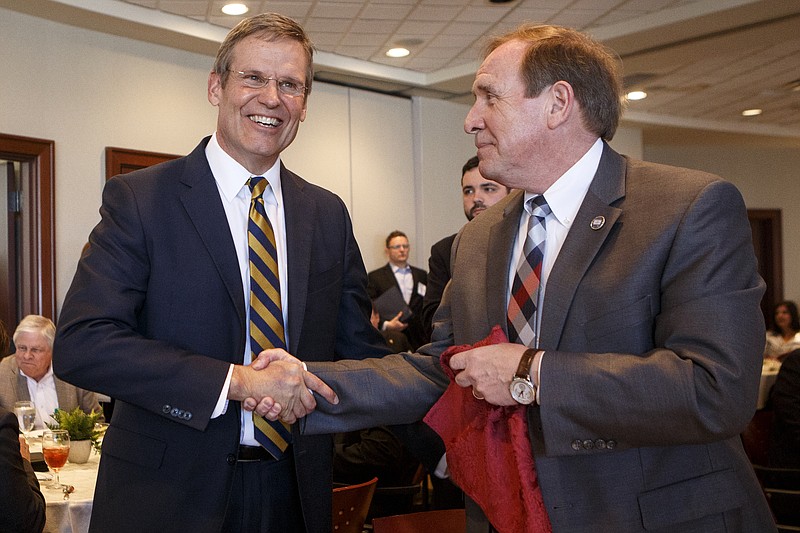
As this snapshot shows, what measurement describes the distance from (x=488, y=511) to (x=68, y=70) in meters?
5.64

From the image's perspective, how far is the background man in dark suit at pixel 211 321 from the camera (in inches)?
78.5

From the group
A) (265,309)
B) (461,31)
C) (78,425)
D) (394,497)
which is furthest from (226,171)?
(461,31)

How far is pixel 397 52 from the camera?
7820 millimetres

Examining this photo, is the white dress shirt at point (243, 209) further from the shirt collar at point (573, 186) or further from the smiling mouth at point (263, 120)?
the shirt collar at point (573, 186)

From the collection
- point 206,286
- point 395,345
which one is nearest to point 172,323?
point 206,286

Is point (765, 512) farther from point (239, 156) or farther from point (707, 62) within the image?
point (707, 62)

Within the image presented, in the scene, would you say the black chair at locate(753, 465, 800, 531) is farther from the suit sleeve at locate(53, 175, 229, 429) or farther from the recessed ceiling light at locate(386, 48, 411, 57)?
the recessed ceiling light at locate(386, 48, 411, 57)

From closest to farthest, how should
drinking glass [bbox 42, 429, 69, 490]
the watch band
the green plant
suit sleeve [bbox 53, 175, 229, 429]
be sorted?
the watch band < suit sleeve [bbox 53, 175, 229, 429] < drinking glass [bbox 42, 429, 69, 490] < the green plant

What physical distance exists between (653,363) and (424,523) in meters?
1.17

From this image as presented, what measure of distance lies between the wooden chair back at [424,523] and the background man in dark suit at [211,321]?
11.3 inches

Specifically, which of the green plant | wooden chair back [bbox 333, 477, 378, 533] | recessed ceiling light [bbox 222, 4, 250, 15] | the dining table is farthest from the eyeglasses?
recessed ceiling light [bbox 222, 4, 250, 15]

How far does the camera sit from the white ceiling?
21.0 ft

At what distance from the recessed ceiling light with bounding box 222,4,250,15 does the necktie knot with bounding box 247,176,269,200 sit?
4.46m

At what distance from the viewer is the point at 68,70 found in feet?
21.0
